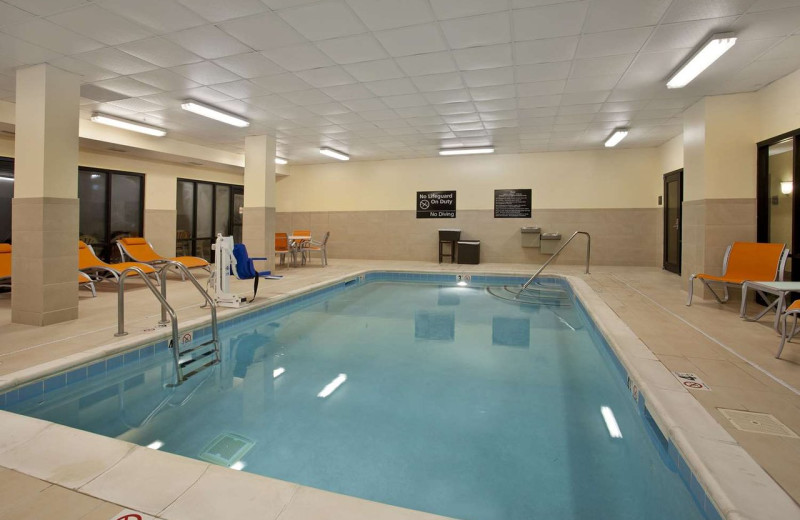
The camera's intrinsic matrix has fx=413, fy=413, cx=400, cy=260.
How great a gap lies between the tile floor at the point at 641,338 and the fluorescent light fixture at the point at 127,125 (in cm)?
258


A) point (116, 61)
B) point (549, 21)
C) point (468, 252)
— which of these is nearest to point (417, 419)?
point (549, 21)

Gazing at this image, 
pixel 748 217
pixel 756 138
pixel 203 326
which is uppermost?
pixel 756 138

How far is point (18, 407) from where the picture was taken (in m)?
2.47

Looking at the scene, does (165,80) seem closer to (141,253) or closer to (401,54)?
(401,54)

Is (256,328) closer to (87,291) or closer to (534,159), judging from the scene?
(87,291)

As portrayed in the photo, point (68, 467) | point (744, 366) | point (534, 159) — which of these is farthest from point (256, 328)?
point (534, 159)

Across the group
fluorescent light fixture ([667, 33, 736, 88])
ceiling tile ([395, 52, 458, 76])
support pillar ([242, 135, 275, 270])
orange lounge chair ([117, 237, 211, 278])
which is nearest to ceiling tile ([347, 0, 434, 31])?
ceiling tile ([395, 52, 458, 76])

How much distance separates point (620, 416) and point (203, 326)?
357 centimetres

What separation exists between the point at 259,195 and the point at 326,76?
347 cm

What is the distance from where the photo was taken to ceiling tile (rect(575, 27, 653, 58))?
3.72 metres

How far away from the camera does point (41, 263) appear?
3.99 m

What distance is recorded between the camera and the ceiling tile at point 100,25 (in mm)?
3318

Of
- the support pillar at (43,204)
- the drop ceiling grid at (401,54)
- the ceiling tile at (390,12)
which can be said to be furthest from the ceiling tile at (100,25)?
the ceiling tile at (390,12)

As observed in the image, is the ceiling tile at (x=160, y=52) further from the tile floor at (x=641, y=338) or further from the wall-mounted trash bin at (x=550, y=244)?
the wall-mounted trash bin at (x=550, y=244)
